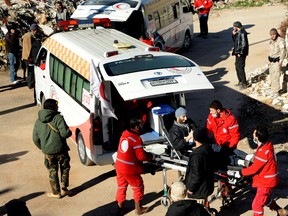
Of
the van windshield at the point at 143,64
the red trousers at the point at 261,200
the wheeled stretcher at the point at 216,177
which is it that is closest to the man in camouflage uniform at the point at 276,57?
the van windshield at the point at 143,64

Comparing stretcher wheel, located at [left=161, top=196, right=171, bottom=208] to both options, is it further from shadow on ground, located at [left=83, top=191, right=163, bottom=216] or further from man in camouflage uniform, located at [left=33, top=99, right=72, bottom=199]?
man in camouflage uniform, located at [left=33, top=99, right=72, bottom=199]

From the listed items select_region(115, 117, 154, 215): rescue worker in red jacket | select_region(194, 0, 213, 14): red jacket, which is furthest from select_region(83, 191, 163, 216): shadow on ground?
select_region(194, 0, 213, 14): red jacket

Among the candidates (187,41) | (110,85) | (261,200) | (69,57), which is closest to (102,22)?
(69,57)

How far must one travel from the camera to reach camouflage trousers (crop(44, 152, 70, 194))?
10488 mm

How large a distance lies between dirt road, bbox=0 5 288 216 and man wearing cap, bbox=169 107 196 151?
1.17m

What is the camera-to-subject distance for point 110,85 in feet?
35.7

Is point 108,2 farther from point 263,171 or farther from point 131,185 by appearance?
point 263,171

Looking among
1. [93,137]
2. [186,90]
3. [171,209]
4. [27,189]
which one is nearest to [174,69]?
[186,90]

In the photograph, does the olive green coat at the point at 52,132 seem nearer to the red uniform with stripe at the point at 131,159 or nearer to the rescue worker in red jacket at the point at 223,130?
the red uniform with stripe at the point at 131,159

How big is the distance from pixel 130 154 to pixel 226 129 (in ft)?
5.95

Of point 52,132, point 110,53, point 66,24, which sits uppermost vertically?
point 110,53

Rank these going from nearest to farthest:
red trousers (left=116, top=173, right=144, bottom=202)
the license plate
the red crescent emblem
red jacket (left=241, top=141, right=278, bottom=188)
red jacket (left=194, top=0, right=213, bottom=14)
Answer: red jacket (left=241, top=141, right=278, bottom=188) < red trousers (left=116, top=173, right=144, bottom=202) < the license plate < the red crescent emblem < red jacket (left=194, top=0, right=213, bottom=14)

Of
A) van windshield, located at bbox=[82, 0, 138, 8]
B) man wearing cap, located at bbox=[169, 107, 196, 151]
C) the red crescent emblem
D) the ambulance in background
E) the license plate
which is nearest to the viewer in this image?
man wearing cap, located at bbox=[169, 107, 196, 151]

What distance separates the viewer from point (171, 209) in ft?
19.9
